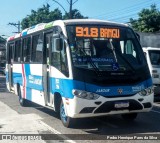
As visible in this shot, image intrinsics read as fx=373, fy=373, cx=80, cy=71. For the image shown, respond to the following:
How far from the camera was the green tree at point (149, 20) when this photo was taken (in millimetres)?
38844

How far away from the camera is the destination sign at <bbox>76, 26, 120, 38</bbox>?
9.57 m

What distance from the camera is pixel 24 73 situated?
Result: 13.6 metres

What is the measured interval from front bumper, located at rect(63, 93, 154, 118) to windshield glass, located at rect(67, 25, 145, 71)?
0.78 metres

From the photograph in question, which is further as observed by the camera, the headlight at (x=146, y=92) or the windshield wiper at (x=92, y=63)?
the headlight at (x=146, y=92)

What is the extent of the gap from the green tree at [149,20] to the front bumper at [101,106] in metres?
30.5

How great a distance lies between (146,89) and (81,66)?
5.86 ft

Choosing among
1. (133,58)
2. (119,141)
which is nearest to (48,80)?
(133,58)

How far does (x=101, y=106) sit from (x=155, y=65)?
25.2ft

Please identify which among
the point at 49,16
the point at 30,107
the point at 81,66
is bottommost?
the point at 30,107

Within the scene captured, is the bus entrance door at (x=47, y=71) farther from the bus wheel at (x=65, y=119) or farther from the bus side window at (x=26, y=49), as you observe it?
the bus side window at (x=26, y=49)

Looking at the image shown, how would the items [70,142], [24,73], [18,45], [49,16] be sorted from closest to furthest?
[70,142], [24,73], [18,45], [49,16]

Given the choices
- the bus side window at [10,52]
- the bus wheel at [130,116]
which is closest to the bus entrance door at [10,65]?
the bus side window at [10,52]

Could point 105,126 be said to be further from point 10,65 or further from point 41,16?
point 41,16

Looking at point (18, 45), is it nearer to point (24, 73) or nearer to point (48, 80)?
point (24, 73)
